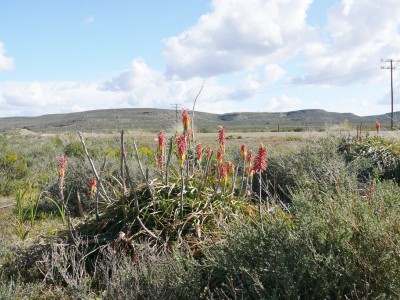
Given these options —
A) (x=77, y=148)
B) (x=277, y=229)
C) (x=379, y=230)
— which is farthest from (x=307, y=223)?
(x=77, y=148)

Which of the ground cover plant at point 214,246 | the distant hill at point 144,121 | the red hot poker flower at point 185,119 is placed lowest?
the ground cover plant at point 214,246

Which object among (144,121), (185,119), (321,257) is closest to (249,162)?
(185,119)

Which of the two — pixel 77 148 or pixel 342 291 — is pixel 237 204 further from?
Result: pixel 77 148

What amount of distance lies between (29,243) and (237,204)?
2.36 meters

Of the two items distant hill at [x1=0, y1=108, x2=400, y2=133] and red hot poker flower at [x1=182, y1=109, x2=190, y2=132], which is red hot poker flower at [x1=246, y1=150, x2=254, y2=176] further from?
distant hill at [x1=0, y1=108, x2=400, y2=133]

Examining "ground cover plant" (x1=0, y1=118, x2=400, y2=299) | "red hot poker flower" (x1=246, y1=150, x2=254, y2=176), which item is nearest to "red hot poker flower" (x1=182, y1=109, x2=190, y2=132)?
"ground cover plant" (x1=0, y1=118, x2=400, y2=299)

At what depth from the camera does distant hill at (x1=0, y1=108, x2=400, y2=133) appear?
230 ft

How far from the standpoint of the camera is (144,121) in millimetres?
81188

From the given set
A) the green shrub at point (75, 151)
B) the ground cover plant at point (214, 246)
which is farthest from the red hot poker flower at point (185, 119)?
the green shrub at point (75, 151)

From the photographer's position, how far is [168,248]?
168 inches

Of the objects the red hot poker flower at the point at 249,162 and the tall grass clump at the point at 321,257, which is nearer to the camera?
the tall grass clump at the point at 321,257

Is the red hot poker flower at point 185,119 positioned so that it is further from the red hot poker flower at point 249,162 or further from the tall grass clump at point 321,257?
the tall grass clump at point 321,257

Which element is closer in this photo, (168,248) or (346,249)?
(346,249)

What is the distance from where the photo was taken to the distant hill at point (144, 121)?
70125 mm
